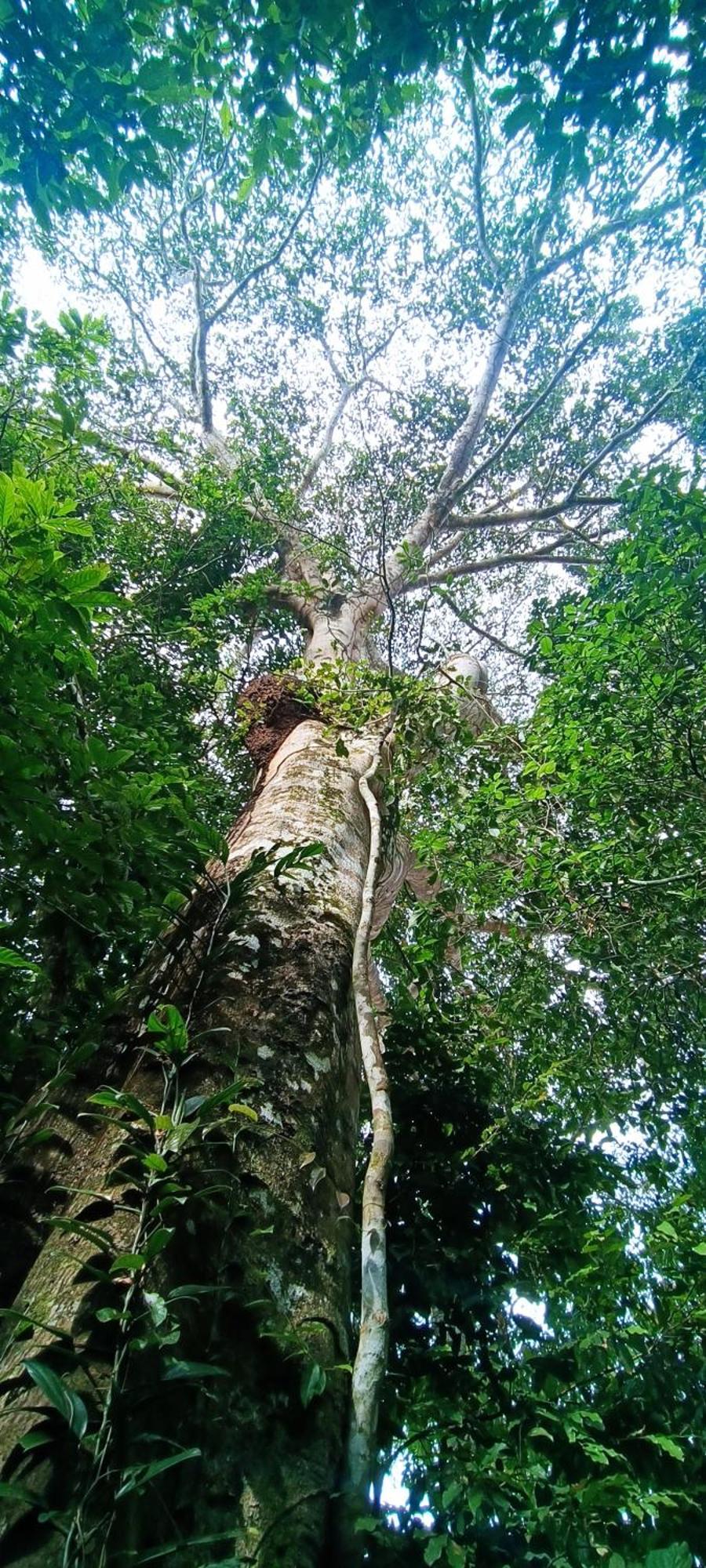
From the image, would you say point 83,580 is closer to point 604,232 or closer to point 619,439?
point 619,439

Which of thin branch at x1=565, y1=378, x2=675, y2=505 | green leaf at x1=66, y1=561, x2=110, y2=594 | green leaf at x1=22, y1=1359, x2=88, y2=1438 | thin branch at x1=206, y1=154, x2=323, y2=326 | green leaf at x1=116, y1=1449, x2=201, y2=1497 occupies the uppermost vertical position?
thin branch at x1=206, y1=154, x2=323, y2=326

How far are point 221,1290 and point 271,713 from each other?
12.0 ft

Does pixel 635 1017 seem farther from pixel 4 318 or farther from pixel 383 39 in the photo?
pixel 4 318

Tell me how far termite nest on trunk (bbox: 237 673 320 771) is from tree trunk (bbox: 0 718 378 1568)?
7.85ft

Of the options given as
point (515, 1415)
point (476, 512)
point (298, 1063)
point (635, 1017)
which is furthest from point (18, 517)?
point (476, 512)

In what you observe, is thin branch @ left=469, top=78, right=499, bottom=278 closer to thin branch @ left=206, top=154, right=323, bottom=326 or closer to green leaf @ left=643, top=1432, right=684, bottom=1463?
thin branch @ left=206, top=154, right=323, bottom=326

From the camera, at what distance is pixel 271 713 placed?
466 cm

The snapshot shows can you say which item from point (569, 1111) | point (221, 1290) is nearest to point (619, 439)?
point (569, 1111)

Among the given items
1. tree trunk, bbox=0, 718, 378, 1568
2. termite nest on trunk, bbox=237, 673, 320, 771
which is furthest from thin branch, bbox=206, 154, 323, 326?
tree trunk, bbox=0, 718, 378, 1568

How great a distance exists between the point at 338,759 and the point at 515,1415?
258 cm

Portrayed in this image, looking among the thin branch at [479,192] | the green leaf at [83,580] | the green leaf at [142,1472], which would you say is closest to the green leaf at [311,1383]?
the green leaf at [142,1472]

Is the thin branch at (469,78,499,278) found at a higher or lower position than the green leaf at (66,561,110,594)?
higher

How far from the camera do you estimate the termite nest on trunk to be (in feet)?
14.7

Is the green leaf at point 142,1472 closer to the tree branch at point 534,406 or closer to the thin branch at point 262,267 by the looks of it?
the tree branch at point 534,406
